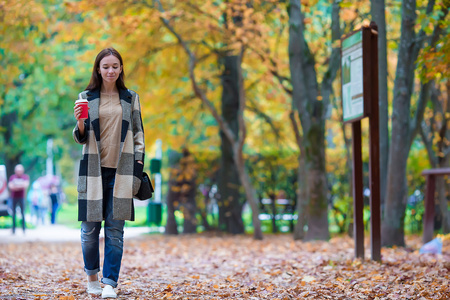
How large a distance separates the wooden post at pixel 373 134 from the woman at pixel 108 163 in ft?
10.4

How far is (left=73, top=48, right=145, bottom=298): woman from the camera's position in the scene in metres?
5.12

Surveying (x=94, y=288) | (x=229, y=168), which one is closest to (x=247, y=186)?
(x=229, y=168)

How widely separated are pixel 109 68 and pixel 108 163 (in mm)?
754

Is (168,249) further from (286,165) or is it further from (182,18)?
(286,165)

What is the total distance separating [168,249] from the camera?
1148 centimetres

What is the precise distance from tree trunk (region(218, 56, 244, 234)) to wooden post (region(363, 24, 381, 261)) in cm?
768

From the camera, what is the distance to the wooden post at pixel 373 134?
7477mm

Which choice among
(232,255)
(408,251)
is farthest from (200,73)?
(408,251)

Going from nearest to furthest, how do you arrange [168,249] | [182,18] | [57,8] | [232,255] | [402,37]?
[402,37], [232,255], [168,249], [182,18], [57,8]

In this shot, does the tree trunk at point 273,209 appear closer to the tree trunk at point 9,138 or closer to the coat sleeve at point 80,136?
the coat sleeve at point 80,136

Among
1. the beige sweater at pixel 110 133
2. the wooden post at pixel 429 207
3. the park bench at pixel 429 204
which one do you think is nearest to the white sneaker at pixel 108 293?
the beige sweater at pixel 110 133

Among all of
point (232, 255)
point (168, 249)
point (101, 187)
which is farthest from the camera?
point (168, 249)

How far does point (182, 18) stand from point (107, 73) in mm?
7946

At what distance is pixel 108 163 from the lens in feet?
17.1
